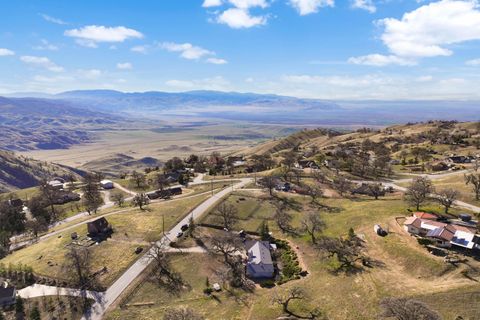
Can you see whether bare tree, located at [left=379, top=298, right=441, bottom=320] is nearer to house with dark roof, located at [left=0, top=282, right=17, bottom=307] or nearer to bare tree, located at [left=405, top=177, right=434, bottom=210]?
bare tree, located at [left=405, top=177, right=434, bottom=210]

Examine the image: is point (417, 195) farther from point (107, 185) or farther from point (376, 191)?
point (107, 185)

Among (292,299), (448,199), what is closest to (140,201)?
(292,299)

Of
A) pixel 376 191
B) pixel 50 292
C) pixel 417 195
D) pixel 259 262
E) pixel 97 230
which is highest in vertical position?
pixel 417 195

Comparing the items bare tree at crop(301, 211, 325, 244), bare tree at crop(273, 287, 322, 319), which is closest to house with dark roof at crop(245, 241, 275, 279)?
bare tree at crop(273, 287, 322, 319)

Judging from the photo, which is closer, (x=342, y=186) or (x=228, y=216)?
(x=228, y=216)

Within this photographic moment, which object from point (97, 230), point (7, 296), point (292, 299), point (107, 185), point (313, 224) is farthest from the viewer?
point (107, 185)

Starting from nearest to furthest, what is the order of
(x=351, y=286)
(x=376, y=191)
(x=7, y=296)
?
(x=351, y=286) < (x=7, y=296) < (x=376, y=191)

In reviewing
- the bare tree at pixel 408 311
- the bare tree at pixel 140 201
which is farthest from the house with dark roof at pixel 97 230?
the bare tree at pixel 408 311
